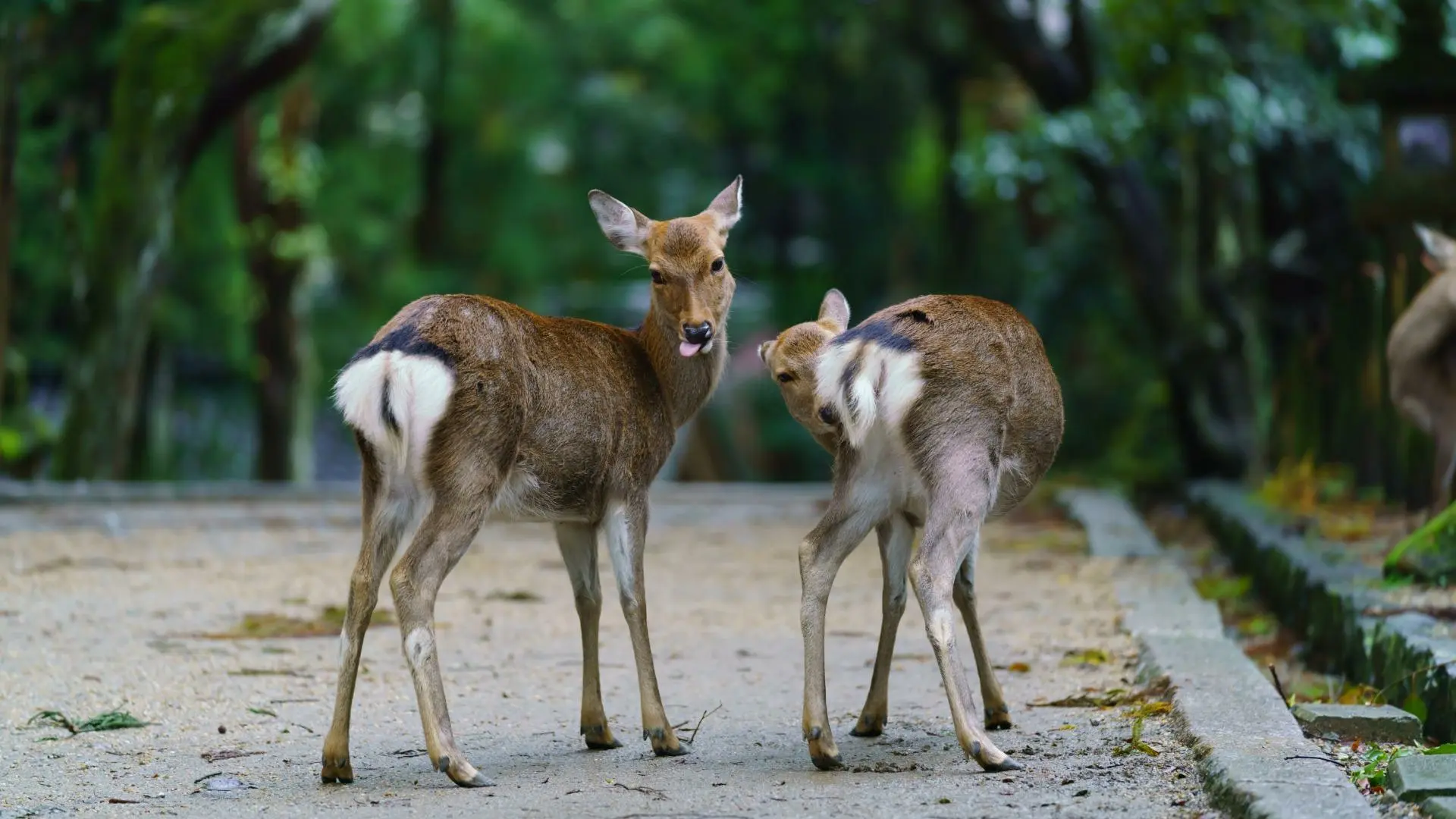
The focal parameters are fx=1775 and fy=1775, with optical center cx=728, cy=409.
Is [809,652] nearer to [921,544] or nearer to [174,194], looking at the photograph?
[921,544]

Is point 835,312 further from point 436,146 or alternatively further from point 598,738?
point 436,146


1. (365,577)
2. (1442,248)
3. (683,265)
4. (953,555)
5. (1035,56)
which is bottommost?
(365,577)

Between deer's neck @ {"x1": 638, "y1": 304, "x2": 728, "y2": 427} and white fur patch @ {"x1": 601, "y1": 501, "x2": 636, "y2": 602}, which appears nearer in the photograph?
white fur patch @ {"x1": 601, "y1": 501, "x2": 636, "y2": 602}

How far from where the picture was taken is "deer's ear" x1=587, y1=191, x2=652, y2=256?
6.09m

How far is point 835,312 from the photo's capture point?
6.27 meters

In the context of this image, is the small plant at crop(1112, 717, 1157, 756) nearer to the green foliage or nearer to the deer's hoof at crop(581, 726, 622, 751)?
the deer's hoof at crop(581, 726, 622, 751)

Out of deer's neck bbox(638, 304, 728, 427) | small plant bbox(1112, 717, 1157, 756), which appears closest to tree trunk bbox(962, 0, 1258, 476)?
deer's neck bbox(638, 304, 728, 427)

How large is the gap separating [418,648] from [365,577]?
283 millimetres

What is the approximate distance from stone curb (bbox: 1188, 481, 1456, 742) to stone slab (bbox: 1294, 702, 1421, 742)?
0.31 meters

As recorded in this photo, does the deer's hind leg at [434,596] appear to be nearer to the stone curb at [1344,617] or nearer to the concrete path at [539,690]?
the concrete path at [539,690]

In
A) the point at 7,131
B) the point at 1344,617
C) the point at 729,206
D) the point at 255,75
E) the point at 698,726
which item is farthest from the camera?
the point at 255,75

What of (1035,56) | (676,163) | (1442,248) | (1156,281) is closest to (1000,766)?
(1442,248)

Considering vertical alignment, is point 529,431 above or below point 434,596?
above

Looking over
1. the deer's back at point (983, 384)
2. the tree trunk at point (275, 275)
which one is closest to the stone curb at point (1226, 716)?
the deer's back at point (983, 384)
